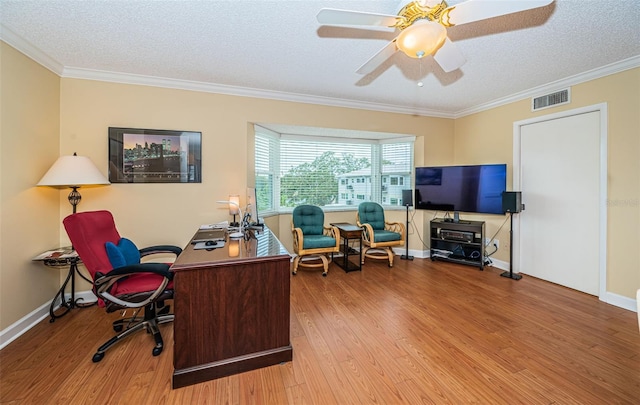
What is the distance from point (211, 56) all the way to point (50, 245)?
101 inches

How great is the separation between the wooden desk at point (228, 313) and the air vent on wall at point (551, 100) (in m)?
3.91

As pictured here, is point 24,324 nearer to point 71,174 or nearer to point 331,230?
point 71,174

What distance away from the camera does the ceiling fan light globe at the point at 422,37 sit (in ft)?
4.93

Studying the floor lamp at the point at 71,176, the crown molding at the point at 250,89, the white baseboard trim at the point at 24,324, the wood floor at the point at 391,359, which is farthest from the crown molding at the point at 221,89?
the wood floor at the point at 391,359

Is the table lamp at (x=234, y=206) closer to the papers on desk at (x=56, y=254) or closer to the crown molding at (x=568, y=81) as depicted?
the papers on desk at (x=56, y=254)

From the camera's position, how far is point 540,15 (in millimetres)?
1902

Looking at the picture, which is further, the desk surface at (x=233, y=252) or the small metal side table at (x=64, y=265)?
the small metal side table at (x=64, y=265)

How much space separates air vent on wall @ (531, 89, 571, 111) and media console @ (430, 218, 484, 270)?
1.75 meters

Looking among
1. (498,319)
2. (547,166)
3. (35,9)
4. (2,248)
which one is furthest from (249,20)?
(547,166)

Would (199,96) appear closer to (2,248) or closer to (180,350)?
(2,248)

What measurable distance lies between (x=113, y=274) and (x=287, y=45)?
2.35m

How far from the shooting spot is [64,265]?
2.39m

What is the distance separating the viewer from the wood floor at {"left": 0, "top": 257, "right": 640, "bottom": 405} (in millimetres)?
1567

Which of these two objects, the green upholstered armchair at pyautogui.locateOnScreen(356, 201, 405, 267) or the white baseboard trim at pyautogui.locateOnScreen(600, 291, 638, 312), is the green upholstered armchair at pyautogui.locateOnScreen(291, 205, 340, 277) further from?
the white baseboard trim at pyautogui.locateOnScreen(600, 291, 638, 312)
